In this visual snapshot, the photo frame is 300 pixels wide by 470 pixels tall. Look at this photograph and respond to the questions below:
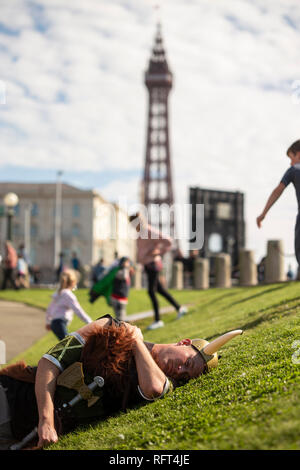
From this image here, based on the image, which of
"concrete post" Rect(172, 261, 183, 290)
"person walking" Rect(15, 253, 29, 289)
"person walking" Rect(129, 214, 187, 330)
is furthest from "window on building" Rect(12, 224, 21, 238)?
"person walking" Rect(129, 214, 187, 330)

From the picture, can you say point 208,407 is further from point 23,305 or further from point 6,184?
point 6,184

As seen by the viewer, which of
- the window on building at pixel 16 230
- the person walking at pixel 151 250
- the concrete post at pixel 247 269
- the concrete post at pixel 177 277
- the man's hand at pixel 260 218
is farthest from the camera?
the window on building at pixel 16 230

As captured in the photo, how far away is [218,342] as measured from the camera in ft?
11.2

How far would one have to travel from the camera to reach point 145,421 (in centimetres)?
307

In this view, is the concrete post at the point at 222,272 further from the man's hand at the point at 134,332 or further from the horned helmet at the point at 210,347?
the man's hand at the point at 134,332

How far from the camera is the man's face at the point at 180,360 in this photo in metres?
3.36

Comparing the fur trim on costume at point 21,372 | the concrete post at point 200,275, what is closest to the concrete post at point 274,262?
the concrete post at point 200,275

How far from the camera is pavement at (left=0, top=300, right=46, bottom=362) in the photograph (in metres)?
8.16

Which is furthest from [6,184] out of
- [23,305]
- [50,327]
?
[50,327]

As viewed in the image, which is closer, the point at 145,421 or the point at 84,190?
the point at 145,421

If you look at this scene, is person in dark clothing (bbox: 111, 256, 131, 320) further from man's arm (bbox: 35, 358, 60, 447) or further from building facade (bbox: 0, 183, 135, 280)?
building facade (bbox: 0, 183, 135, 280)

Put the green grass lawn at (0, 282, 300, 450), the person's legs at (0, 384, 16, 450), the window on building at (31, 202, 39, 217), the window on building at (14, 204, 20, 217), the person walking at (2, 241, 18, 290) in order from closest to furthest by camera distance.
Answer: the green grass lawn at (0, 282, 300, 450)
the person's legs at (0, 384, 16, 450)
the person walking at (2, 241, 18, 290)
the window on building at (14, 204, 20, 217)
the window on building at (31, 202, 39, 217)

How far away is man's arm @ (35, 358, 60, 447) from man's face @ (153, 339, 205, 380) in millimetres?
673

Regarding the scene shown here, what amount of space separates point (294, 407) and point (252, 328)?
2856 mm
